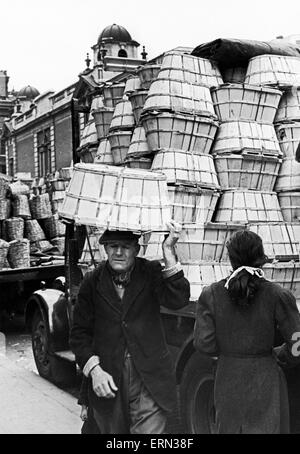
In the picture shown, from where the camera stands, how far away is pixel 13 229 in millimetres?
14711

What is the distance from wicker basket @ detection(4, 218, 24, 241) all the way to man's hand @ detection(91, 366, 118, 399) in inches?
447

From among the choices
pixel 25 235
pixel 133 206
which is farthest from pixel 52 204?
pixel 133 206

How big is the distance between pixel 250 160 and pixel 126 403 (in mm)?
3253

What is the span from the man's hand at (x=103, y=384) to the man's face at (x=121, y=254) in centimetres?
61

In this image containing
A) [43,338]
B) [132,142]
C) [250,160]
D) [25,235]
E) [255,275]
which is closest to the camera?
[255,275]

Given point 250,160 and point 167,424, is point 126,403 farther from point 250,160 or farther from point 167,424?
point 250,160

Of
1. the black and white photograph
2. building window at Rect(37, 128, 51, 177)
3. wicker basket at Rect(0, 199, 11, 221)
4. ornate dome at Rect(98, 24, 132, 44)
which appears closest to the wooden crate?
the black and white photograph

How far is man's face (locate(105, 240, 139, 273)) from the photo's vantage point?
3787 mm

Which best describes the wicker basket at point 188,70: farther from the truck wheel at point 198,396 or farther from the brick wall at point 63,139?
the brick wall at point 63,139

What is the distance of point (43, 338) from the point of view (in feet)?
26.7

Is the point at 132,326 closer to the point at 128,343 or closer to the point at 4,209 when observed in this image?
the point at 128,343

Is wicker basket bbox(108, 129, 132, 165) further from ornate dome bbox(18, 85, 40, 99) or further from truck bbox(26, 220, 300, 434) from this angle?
ornate dome bbox(18, 85, 40, 99)

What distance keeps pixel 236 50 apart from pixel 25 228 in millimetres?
9759

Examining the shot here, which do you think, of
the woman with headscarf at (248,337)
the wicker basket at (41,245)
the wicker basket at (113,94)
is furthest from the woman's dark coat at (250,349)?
the wicker basket at (41,245)
